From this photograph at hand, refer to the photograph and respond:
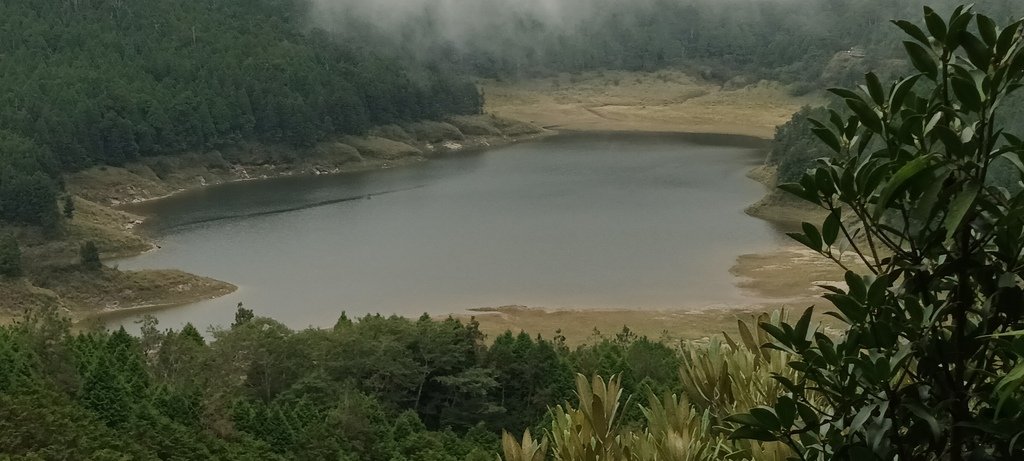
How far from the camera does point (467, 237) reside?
37531mm

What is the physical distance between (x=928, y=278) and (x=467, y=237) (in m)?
35.7

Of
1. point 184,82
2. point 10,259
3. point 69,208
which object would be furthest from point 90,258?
point 184,82

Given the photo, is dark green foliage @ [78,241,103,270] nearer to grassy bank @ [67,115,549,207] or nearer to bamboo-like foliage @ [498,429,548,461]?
grassy bank @ [67,115,549,207]

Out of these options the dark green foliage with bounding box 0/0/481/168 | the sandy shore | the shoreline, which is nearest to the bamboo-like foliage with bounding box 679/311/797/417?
the shoreline

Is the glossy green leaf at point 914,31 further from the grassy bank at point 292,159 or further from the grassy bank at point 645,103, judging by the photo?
the grassy bank at point 645,103

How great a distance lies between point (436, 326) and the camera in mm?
20344

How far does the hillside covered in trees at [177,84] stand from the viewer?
160 feet

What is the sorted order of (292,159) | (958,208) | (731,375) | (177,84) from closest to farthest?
(958,208)
(731,375)
(292,159)
(177,84)

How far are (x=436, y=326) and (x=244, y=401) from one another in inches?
169

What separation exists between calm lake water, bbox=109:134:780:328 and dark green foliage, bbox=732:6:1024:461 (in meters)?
27.6

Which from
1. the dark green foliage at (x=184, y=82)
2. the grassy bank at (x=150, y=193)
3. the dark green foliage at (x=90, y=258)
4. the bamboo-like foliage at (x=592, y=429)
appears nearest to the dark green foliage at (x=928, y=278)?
the bamboo-like foliage at (x=592, y=429)

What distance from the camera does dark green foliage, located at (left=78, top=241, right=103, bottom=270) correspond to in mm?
33844

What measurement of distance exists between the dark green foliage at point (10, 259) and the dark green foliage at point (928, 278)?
112 ft

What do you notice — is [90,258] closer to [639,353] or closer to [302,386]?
[302,386]
